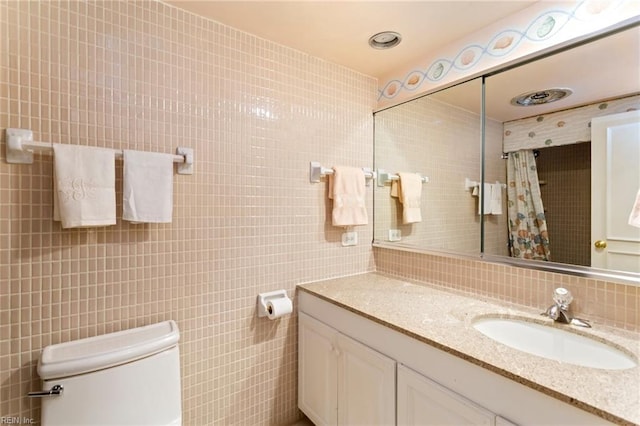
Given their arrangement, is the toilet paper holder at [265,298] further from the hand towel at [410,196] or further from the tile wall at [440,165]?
the hand towel at [410,196]

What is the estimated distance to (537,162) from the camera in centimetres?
147

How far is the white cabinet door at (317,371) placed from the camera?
1.54 m

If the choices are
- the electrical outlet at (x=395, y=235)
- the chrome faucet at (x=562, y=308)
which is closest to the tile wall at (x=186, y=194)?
the electrical outlet at (x=395, y=235)

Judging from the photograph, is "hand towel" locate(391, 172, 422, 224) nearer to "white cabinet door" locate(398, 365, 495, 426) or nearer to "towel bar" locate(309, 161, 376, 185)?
"towel bar" locate(309, 161, 376, 185)

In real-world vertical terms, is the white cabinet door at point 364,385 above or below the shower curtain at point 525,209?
below

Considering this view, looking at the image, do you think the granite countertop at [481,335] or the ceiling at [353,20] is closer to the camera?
the granite countertop at [481,335]

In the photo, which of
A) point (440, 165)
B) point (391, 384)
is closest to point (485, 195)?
point (440, 165)

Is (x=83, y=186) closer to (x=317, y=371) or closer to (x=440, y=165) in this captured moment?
(x=317, y=371)

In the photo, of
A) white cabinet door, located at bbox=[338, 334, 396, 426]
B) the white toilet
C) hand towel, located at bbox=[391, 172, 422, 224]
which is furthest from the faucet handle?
the white toilet

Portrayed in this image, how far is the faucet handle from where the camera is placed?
4.06ft

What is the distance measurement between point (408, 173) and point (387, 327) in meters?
1.11

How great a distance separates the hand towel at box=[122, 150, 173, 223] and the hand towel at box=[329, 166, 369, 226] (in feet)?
2.98

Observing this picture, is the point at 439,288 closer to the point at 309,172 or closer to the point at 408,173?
the point at 408,173

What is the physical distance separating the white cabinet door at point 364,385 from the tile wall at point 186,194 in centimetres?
43
